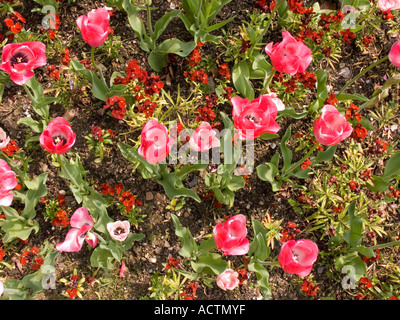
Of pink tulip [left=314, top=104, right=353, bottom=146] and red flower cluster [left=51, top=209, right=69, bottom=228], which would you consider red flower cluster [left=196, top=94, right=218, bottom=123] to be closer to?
pink tulip [left=314, top=104, right=353, bottom=146]

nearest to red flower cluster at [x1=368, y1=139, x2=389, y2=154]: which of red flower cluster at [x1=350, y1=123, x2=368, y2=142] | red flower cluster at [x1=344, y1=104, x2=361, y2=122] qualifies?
red flower cluster at [x1=350, y1=123, x2=368, y2=142]

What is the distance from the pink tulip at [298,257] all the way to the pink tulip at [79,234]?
1062mm

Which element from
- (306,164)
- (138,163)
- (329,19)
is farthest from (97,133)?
(329,19)

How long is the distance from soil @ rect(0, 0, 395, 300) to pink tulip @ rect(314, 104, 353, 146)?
76 cm

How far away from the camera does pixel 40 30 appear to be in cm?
293

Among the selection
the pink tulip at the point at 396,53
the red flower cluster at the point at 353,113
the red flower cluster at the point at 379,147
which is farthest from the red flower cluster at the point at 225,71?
the red flower cluster at the point at 379,147

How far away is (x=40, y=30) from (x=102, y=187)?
1.30 meters

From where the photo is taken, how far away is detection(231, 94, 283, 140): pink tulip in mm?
2107

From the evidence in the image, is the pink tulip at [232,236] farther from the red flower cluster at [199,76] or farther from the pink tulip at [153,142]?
the red flower cluster at [199,76]

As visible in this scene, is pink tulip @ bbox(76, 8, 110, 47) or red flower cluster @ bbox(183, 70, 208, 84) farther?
red flower cluster @ bbox(183, 70, 208, 84)

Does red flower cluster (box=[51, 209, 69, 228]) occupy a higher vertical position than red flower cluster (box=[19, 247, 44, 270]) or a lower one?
higher

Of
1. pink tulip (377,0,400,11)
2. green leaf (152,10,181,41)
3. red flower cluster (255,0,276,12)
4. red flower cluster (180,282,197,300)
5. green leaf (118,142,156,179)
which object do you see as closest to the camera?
green leaf (118,142,156,179)

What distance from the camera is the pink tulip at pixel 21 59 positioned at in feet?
6.90
